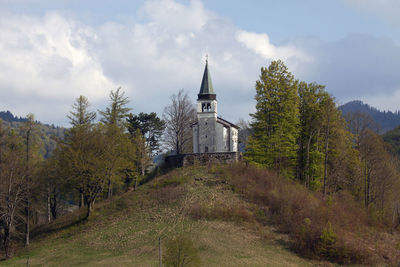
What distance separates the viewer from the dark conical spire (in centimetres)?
4997

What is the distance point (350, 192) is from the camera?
43.3 m

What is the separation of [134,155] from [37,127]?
11.4 meters

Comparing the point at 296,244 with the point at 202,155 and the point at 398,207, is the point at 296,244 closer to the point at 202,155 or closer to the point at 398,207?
the point at 202,155

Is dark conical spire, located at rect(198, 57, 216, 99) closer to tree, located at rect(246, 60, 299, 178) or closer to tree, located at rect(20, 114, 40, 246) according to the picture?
tree, located at rect(246, 60, 299, 178)

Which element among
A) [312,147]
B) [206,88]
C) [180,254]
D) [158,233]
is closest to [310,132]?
[312,147]

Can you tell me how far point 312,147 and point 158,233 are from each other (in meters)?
21.8

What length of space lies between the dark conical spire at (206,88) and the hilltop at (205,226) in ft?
37.6

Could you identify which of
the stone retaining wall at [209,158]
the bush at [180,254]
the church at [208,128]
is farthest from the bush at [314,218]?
the bush at [180,254]

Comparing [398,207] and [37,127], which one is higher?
[37,127]

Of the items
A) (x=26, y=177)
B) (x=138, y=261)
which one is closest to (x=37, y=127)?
(x=26, y=177)

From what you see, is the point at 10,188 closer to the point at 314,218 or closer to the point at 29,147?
the point at 29,147

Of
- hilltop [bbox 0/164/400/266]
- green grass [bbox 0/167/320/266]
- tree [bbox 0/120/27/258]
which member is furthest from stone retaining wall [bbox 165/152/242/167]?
tree [bbox 0/120/27/258]

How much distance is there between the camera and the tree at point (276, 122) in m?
41.2

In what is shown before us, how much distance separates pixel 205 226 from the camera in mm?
32000
